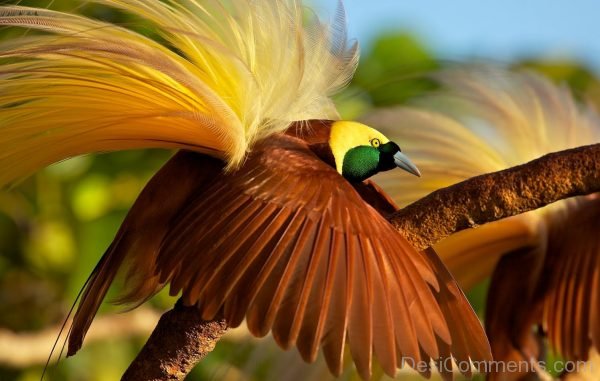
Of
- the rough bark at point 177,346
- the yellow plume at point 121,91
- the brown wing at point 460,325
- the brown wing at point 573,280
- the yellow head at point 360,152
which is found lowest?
the brown wing at point 573,280

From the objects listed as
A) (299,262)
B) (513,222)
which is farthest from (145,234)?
(513,222)

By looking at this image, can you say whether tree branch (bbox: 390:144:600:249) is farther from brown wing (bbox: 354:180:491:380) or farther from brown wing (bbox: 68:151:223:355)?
brown wing (bbox: 68:151:223:355)

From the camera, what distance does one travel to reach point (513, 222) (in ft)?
7.28

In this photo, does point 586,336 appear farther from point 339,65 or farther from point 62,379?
point 62,379

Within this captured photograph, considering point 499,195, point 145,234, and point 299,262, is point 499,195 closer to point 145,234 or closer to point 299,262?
point 299,262

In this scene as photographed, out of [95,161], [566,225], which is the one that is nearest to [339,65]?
[566,225]

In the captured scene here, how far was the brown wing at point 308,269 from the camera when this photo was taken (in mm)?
1335

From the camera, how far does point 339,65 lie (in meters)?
1.79

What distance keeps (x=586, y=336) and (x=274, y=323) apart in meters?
1.07

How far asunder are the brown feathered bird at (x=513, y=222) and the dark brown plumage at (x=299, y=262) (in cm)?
70

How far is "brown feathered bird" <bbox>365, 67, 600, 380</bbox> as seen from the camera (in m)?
2.21

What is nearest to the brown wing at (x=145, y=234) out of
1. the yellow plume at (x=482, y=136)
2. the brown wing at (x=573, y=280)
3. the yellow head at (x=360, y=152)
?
the yellow head at (x=360, y=152)

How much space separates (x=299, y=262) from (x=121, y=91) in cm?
38

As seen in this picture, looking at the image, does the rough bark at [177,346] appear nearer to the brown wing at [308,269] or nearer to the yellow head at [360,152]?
the brown wing at [308,269]
